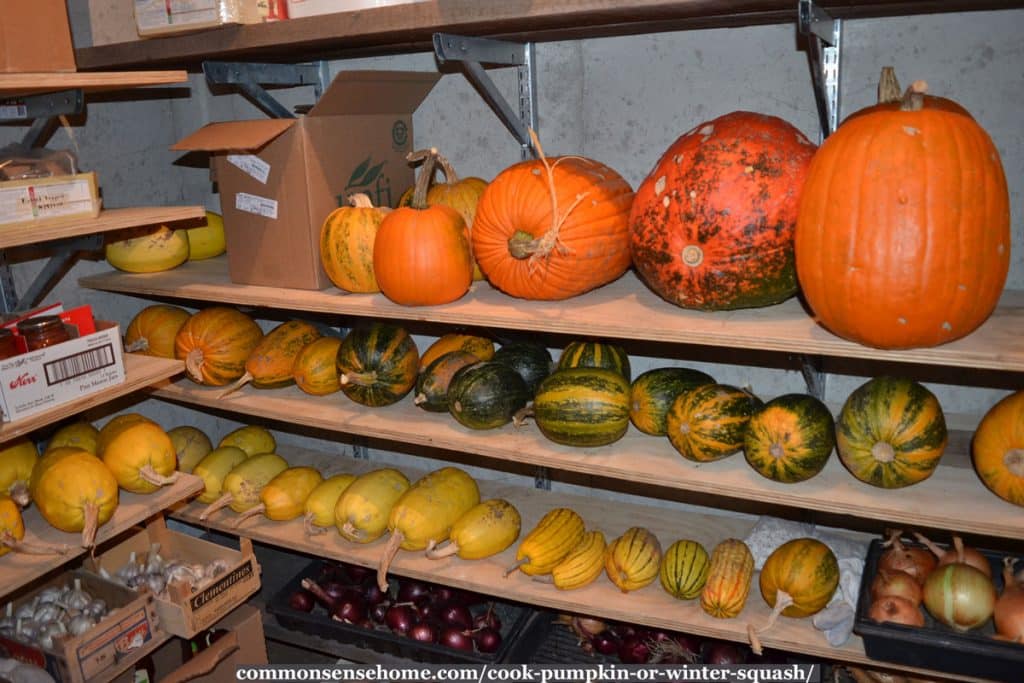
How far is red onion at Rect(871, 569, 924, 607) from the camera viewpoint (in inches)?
72.8

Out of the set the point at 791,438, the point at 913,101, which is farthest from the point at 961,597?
the point at 913,101

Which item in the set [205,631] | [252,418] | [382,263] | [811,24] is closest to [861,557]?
[811,24]

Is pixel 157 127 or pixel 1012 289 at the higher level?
pixel 157 127

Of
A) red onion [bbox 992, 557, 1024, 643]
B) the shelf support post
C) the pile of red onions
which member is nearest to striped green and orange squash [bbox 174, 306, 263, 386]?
the pile of red onions

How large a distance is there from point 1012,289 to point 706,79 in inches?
37.3

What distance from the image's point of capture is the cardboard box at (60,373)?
192 centimetres

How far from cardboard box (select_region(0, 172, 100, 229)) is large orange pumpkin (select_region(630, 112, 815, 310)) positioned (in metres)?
1.47

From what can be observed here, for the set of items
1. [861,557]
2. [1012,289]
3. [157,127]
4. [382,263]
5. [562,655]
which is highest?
[157,127]

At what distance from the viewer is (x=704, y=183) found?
167cm

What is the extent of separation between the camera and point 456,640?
2.42m

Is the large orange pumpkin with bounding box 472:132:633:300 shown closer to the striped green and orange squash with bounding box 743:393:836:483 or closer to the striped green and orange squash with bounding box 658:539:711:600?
the striped green and orange squash with bounding box 743:393:836:483

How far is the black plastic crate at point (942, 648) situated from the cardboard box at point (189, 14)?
2.11 m

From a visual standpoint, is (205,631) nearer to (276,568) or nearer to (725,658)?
(276,568)

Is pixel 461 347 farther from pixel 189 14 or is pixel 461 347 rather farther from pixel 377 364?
pixel 189 14
